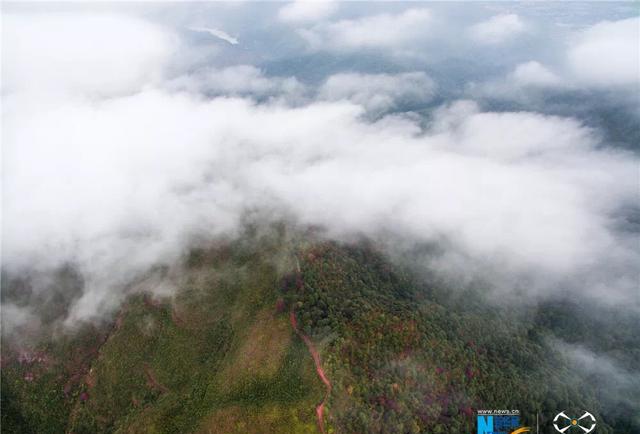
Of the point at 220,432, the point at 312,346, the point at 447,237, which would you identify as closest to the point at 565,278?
the point at 447,237

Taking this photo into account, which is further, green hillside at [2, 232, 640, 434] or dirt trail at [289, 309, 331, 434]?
green hillside at [2, 232, 640, 434]

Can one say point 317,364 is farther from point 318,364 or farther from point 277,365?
point 277,365

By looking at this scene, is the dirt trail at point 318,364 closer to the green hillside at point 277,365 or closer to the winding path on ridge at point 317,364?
the winding path on ridge at point 317,364

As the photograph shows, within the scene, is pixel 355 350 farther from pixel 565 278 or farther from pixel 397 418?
pixel 565 278

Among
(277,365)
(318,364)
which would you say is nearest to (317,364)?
(318,364)

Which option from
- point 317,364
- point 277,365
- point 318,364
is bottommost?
point 277,365

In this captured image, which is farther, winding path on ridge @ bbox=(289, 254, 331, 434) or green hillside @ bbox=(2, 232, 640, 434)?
green hillside @ bbox=(2, 232, 640, 434)

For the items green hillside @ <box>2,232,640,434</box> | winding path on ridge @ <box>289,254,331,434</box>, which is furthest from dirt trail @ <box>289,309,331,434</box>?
green hillside @ <box>2,232,640,434</box>

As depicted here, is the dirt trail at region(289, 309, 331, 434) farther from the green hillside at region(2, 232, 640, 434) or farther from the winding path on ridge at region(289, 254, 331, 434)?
the green hillside at region(2, 232, 640, 434)
